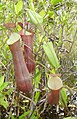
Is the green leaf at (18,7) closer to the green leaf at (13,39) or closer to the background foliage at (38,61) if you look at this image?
the background foliage at (38,61)

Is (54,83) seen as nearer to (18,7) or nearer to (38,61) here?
(18,7)

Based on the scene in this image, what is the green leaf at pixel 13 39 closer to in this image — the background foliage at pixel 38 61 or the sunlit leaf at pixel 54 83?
the sunlit leaf at pixel 54 83

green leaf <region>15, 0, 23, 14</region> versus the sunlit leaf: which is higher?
green leaf <region>15, 0, 23, 14</region>

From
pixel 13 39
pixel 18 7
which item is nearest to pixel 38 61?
pixel 18 7

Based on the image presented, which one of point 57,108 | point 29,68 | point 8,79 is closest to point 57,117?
point 57,108

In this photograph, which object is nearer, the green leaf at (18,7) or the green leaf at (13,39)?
the green leaf at (13,39)

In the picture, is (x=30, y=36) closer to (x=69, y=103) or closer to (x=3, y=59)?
(x=3, y=59)

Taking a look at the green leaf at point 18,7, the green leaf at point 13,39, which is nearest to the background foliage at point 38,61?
the green leaf at point 18,7

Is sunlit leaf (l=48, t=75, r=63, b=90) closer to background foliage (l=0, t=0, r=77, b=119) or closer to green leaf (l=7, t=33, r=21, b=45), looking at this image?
green leaf (l=7, t=33, r=21, b=45)

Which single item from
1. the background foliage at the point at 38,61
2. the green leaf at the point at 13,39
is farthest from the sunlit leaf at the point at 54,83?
the background foliage at the point at 38,61

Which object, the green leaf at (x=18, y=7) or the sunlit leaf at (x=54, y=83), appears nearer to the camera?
the sunlit leaf at (x=54, y=83)

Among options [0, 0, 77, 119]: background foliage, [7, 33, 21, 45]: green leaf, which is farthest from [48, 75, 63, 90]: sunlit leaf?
[0, 0, 77, 119]: background foliage

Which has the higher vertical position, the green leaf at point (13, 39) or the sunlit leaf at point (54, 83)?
the green leaf at point (13, 39)

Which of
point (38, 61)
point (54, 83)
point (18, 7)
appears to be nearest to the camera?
point (54, 83)
